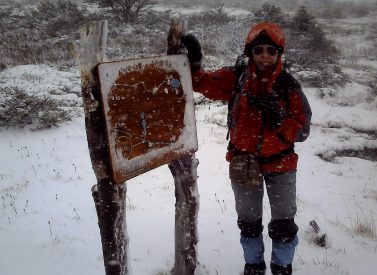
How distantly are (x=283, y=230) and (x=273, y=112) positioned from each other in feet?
3.15

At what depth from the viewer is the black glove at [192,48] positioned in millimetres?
2541

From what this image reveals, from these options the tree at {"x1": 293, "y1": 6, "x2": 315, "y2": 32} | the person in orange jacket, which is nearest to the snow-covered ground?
the person in orange jacket

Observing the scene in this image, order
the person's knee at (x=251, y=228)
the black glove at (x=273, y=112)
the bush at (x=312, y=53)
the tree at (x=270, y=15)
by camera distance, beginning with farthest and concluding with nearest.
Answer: the tree at (x=270, y=15) < the bush at (x=312, y=53) < the person's knee at (x=251, y=228) < the black glove at (x=273, y=112)

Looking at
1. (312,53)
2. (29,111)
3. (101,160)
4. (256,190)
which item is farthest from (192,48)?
(312,53)

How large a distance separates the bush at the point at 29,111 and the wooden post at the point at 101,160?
17.2 feet

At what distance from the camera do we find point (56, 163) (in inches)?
231

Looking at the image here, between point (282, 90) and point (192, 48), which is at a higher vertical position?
point (192, 48)

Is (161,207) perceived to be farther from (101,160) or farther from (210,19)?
(210,19)

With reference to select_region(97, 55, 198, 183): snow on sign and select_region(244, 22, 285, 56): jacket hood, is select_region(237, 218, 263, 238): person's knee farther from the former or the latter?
select_region(244, 22, 285, 56): jacket hood

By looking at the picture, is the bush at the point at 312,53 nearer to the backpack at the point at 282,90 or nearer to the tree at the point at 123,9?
the tree at the point at 123,9

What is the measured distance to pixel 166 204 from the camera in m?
4.79

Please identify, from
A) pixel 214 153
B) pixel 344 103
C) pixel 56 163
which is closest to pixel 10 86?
pixel 56 163

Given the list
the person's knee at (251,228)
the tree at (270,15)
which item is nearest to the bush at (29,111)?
the person's knee at (251,228)

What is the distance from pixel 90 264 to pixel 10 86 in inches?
226
